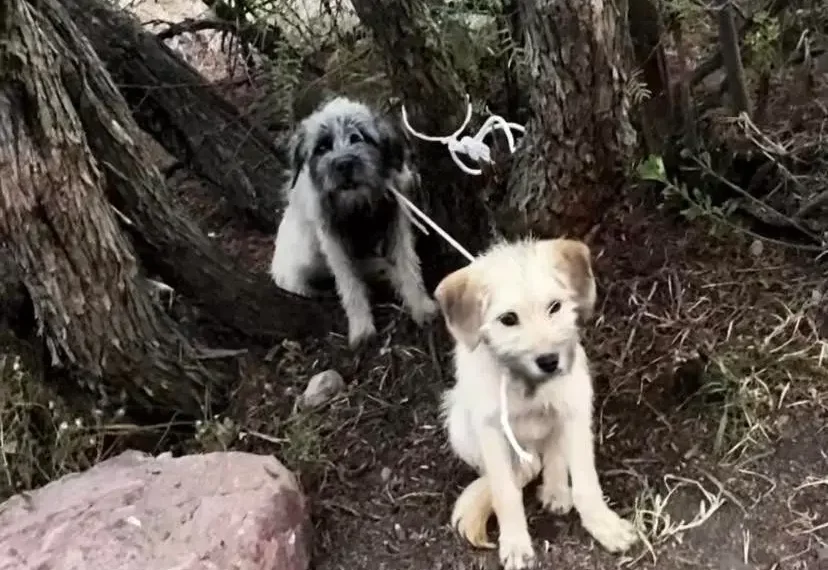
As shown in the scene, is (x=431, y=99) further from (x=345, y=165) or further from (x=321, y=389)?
(x=321, y=389)

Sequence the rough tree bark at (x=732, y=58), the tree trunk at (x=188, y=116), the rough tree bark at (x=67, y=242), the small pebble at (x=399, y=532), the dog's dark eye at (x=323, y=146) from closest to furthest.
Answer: the rough tree bark at (x=67, y=242)
the small pebble at (x=399, y=532)
the rough tree bark at (x=732, y=58)
the dog's dark eye at (x=323, y=146)
the tree trunk at (x=188, y=116)

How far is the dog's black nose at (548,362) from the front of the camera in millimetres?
2795

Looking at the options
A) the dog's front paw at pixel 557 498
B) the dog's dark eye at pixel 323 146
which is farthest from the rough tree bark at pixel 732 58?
the dog's front paw at pixel 557 498

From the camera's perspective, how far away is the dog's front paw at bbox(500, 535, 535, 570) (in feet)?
10.4

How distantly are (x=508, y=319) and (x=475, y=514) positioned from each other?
73cm

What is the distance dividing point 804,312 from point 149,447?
2.25m

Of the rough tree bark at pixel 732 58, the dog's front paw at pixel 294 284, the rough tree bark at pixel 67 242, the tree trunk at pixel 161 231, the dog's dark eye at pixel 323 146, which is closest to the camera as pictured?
the rough tree bark at pixel 67 242

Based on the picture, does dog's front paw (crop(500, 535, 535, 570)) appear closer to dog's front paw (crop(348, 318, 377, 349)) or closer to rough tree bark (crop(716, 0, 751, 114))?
dog's front paw (crop(348, 318, 377, 349))

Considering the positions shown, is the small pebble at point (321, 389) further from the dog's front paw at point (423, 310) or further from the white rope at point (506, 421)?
the white rope at point (506, 421)

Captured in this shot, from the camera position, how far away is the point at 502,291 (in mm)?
2846

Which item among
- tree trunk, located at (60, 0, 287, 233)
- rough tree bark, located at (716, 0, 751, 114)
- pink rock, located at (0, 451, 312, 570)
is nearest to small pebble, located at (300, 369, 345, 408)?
pink rock, located at (0, 451, 312, 570)

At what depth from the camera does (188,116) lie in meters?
4.86

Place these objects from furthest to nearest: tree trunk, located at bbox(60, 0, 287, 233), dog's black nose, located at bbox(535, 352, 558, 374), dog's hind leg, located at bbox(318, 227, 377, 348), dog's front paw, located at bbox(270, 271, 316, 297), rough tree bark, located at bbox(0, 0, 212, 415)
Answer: tree trunk, located at bbox(60, 0, 287, 233), dog's front paw, located at bbox(270, 271, 316, 297), dog's hind leg, located at bbox(318, 227, 377, 348), rough tree bark, located at bbox(0, 0, 212, 415), dog's black nose, located at bbox(535, 352, 558, 374)

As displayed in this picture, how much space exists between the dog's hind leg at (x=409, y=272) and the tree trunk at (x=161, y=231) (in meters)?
0.34
